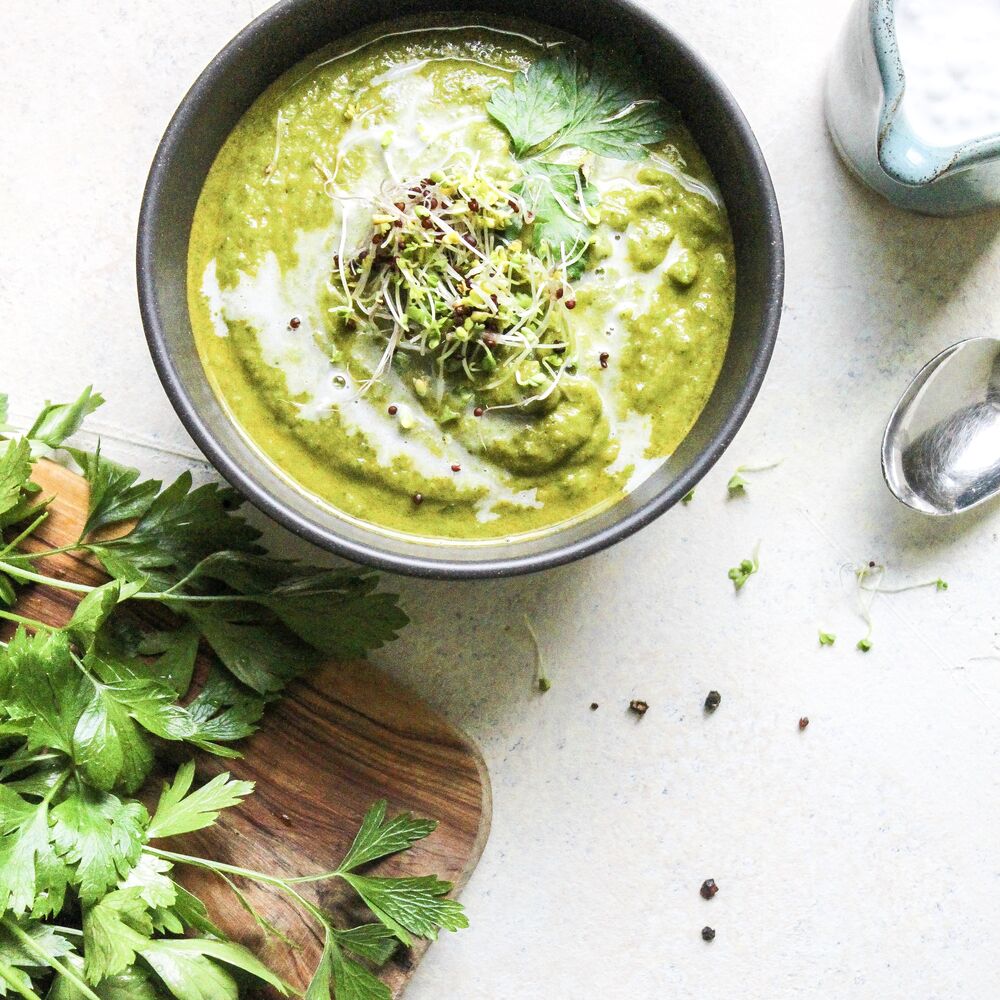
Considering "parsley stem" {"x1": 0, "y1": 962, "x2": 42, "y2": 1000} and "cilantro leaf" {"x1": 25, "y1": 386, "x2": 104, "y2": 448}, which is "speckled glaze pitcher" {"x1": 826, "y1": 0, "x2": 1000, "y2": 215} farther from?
"parsley stem" {"x1": 0, "y1": 962, "x2": 42, "y2": 1000}

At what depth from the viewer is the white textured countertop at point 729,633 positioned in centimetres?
262

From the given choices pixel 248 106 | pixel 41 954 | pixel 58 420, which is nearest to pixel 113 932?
pixel 41 954

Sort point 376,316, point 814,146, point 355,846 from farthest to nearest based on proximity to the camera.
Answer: point 814,146 → point 355,846 → point 376,316

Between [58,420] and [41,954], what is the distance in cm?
115

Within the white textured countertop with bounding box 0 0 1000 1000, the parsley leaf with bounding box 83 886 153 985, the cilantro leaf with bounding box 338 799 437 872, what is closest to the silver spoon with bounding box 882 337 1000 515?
the white textured countertop with bounding box 0 0 1000 1000

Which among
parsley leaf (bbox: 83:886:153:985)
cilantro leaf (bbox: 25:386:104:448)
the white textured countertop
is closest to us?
parsley leaf (bbox: 83:886:153:985)

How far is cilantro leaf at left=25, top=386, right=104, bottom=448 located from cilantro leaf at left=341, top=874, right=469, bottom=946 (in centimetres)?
119

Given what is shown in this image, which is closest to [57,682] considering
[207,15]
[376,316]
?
[376,316]

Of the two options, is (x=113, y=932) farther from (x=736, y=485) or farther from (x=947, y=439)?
(x=947, y=439)

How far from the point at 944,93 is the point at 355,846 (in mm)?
2113

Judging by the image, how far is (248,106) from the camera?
2.35 m

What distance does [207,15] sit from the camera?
260 centimetres

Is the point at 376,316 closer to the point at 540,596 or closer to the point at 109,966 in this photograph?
the point at 540,596

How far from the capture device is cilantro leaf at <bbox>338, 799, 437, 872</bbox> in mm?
2465
